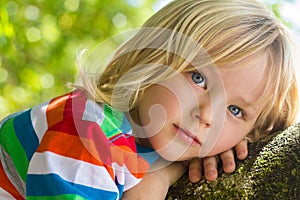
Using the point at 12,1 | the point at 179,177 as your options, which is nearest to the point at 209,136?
the point at 179,177

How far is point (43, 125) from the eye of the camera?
933mm

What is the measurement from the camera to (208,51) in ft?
3.32

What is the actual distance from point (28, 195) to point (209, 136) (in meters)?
0.32

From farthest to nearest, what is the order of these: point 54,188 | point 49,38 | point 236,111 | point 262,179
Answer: point 49,38, point 236,111, point 262,179, point 54,188

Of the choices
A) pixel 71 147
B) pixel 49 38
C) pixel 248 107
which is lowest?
pixel 49 38

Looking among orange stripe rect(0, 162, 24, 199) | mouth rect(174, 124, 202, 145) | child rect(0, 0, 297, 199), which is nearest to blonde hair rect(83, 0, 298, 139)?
child rect(0, 0, 297, 199)

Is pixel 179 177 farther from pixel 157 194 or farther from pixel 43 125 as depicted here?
pixel 43 125

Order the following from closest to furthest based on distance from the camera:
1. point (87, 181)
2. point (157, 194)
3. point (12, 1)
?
point (87, 181) < point (157, 194) < point (12, 1)

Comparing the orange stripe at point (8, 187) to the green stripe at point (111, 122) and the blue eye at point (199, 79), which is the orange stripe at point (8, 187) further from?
the blue eye at point (199, 79)

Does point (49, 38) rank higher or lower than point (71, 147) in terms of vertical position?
lower

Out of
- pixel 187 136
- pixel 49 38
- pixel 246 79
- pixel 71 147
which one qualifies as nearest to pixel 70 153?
pixel 71 147

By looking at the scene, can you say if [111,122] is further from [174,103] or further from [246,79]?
[246,79]

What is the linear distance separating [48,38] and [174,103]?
4.28 feet

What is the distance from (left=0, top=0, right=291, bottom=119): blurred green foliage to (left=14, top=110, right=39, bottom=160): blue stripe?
1136 mm
